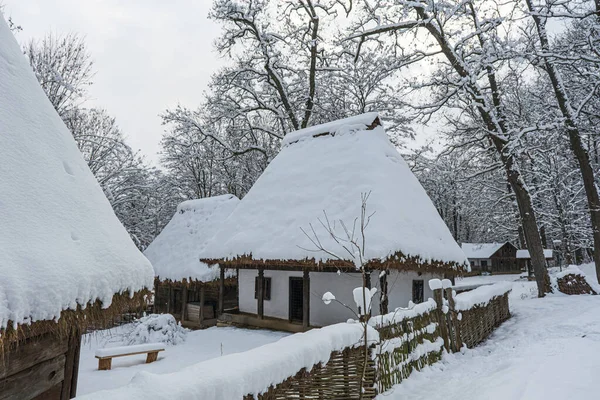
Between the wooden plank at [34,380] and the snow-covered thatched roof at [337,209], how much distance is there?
18.2ft

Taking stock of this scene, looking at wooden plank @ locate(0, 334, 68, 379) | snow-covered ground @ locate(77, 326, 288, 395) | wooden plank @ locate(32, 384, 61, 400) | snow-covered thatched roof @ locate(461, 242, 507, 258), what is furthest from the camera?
snow-covered thatched roof @ locate(461, 242, 507, 258)

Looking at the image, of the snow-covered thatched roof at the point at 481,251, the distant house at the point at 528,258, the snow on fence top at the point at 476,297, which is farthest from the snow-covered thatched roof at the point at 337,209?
the snow-covered thatched roof at the point at 481,251

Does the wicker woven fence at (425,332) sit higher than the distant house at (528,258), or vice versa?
the distant house at (528,258)

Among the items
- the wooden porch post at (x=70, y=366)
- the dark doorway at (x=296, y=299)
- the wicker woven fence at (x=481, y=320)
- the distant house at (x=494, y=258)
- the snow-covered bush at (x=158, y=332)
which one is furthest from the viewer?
the distant house at (x=494, y=258)

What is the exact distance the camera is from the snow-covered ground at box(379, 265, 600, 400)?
4.88 m

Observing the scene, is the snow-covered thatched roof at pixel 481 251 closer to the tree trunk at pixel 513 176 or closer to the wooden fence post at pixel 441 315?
the tree trunk at pixel 513 176

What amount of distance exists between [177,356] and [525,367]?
8.40m

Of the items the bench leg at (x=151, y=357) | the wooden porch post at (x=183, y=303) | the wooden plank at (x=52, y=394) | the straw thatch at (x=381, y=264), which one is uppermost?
the straw thatch at (x=381, y=264)

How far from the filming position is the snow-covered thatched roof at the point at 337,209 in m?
9.14

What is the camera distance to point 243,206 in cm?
1309

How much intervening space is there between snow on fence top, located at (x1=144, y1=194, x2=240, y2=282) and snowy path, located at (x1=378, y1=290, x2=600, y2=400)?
11056mm

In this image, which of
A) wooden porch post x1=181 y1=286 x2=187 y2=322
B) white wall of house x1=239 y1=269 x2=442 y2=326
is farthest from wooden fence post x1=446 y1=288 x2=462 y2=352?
wooden porch post x1=181 y1=286 x2=187 y2=322

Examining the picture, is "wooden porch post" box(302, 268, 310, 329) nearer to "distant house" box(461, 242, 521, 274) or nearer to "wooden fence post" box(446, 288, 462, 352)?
"wooden fence post" box(446, 288, 462, 352)

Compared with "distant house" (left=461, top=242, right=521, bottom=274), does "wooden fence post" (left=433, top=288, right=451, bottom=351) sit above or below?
below
